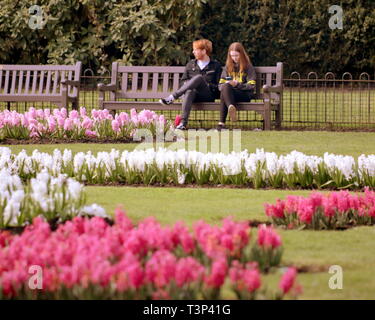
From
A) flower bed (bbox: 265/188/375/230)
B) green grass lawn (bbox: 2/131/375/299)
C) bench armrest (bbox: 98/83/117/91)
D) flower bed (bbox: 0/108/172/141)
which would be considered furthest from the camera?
bench armrest (bbox: 98/83/117/91)

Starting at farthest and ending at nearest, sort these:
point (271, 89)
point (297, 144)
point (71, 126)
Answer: point (271, 89) < point (71, 126) < point (297, 144)

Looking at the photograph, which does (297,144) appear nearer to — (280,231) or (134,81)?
(134,81)

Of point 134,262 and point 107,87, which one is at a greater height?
point 107,87

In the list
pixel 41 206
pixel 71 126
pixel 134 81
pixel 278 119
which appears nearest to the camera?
pixel 41 206

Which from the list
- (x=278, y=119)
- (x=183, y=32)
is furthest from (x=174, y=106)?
(x=183, y=32)

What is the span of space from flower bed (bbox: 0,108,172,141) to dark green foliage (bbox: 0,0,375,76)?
23.8 ft

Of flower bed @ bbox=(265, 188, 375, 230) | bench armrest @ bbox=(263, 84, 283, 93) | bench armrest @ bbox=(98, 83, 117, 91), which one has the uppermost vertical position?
bench armrest @ bbox=(98, 83, 117, 91)

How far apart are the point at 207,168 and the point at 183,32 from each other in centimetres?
1199

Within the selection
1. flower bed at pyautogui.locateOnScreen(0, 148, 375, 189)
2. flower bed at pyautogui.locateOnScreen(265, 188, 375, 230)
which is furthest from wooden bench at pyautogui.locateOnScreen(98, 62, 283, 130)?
flower bed at pyautogui.locateOnScreen(265, 188, 375, 230)

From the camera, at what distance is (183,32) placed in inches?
771

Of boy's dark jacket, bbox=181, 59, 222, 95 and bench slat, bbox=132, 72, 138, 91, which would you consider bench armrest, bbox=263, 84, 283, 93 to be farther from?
bench slat, bbox=132, 72, 138, 91

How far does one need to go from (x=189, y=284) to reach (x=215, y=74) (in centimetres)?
900

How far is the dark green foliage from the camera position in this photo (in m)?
18.7

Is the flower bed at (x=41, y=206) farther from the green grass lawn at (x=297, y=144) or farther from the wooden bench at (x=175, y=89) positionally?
the wooden bench at (x=175, y=89)
